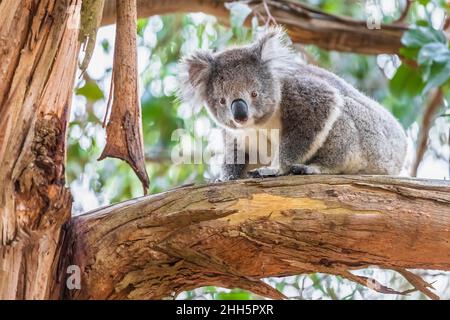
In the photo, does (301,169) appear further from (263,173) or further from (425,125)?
(425,125)

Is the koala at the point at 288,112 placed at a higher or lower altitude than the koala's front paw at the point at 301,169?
higher

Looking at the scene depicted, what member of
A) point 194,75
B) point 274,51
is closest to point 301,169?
point 274,51

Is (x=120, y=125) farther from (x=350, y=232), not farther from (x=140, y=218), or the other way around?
(x=350, y=232)

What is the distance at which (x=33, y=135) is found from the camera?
3.52m

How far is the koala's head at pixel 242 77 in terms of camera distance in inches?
207

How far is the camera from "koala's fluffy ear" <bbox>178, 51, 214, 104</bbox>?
18.2 feet

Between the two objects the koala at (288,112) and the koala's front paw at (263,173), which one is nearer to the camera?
the koala's front paw at (263,173)

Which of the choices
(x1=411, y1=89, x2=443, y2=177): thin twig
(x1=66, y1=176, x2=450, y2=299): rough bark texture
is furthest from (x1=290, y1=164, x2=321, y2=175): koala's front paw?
(x1=411, y1=89, x2=443, y2=177): thin twig

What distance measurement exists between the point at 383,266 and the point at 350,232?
13.8 inches

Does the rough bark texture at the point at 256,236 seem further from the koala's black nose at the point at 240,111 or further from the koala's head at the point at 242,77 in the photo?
the koala's head at the point at 242,77

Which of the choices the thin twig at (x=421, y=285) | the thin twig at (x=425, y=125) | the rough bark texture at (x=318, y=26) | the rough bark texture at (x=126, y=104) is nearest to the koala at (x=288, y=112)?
the rough bark texture at (x=318, y=26)

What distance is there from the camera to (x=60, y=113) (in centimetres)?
361

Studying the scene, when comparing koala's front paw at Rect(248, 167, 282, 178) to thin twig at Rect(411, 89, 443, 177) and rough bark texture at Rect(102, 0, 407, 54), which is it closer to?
rough bark texture at Rect(102, 0, 407, 54)

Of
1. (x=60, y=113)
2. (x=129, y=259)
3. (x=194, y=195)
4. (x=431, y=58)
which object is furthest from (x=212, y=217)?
(x=431, y=58)
